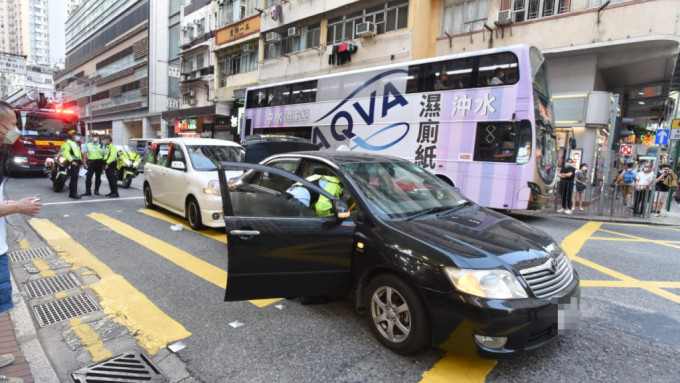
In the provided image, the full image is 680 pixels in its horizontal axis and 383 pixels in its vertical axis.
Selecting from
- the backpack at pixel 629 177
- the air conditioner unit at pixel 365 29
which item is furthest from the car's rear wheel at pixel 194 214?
the air conditioner unit at pixel 365 29

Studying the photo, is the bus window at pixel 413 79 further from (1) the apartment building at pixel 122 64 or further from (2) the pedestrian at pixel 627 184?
(1) the apartment building at pixel 122 64

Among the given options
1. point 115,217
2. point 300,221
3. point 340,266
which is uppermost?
point 300,221

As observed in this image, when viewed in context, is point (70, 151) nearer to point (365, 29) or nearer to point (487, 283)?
point (487, 283)

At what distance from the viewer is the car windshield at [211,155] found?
7.16 metres

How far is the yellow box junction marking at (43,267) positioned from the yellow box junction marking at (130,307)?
233mm

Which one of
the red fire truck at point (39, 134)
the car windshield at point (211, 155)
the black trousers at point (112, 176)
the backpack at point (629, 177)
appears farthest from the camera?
the red fire truck at point (39, 134)

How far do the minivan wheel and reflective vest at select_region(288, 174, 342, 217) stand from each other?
2.53 feet

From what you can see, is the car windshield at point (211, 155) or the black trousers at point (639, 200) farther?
the black trousers at point (639, 200)

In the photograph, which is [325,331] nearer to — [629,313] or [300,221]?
[300,221]

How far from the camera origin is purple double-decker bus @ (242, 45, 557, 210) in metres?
8.20

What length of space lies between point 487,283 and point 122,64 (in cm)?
5878

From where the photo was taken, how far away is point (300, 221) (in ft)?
10.5

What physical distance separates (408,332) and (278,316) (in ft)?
4.48

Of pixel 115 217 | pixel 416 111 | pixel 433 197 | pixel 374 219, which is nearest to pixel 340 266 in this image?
pixel 374 219
